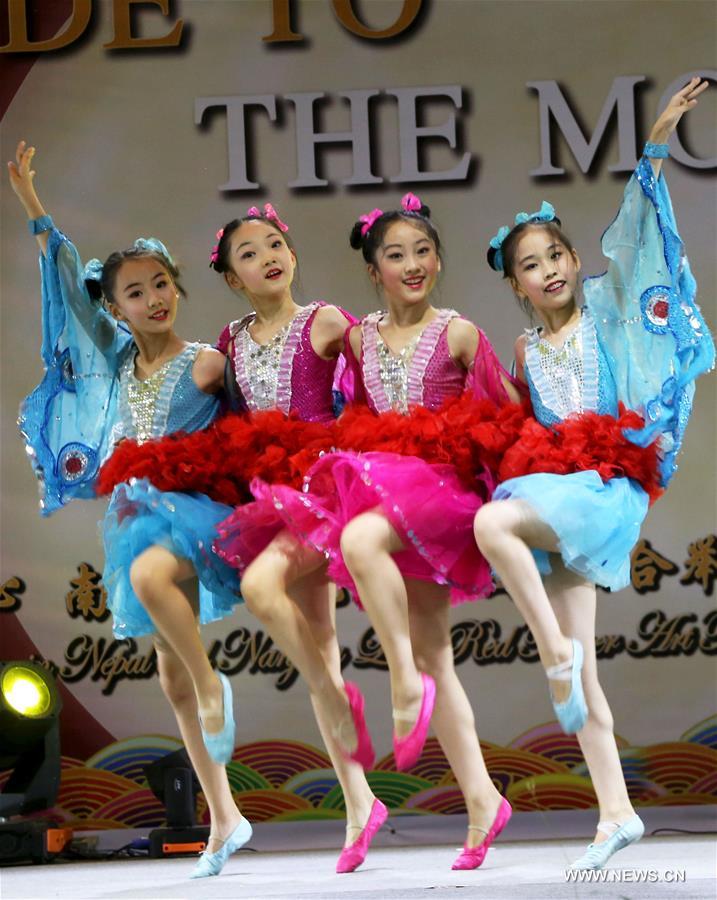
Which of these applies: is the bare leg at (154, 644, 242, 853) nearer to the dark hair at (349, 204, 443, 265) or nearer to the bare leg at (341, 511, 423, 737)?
the bare leg at (341, 511, 423, 737)

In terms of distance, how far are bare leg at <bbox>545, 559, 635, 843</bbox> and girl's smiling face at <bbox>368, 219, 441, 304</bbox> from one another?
89 centimetres

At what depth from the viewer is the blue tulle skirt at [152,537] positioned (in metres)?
4.12

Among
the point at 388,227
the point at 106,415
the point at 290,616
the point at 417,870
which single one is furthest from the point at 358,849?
the point at 388,227

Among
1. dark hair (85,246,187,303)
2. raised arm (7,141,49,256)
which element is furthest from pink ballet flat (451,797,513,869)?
raised arm (7,141,49,256)

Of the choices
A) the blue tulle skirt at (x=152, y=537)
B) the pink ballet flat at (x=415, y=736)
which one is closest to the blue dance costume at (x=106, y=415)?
the blue tulle skirt at (x=152, y=537)

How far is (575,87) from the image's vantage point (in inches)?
234

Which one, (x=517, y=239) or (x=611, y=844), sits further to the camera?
(x=517, y=239)

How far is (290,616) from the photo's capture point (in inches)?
155

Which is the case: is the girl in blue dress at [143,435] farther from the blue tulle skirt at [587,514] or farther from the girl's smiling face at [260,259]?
the blue tulle skirt at [587,514]

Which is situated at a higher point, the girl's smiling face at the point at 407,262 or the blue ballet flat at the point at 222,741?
the girl's smiling face at the point at 407,262

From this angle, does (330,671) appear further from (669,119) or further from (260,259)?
(669,119)

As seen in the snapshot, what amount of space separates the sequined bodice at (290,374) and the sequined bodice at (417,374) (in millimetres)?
190

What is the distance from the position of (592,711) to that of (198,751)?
47.1 inches

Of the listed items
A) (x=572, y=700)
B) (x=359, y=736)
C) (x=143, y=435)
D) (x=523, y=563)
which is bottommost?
(x=359, y=736)
